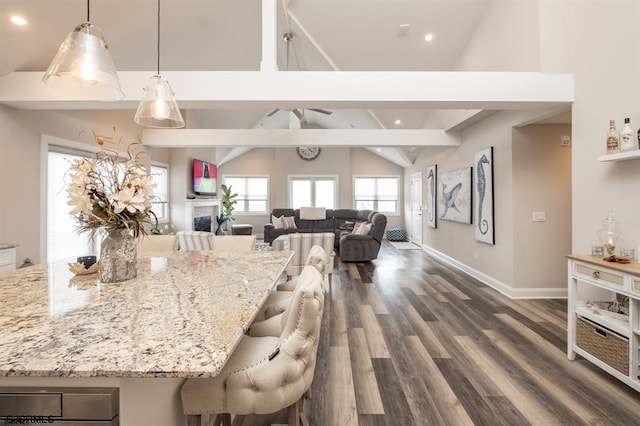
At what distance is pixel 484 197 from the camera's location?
4.43m

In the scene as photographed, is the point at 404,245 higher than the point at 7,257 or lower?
lower

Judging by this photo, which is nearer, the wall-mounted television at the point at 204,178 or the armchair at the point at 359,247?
the armchair at the point at 359,247

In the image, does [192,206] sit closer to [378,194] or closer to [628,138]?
[378,194]

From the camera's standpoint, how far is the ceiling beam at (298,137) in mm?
5324

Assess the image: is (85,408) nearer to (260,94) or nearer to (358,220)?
(260,94)

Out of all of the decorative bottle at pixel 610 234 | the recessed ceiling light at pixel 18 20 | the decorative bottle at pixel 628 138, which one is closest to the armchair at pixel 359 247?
the decorative bottle at pixel 610 234

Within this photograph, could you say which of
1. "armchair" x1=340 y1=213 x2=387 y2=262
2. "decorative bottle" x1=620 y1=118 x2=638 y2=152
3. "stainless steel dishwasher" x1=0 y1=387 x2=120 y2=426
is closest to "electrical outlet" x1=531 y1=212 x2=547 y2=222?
"decorative bottle" x1=620 y1=118 x2=638 y2=152

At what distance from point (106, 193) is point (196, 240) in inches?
82.5

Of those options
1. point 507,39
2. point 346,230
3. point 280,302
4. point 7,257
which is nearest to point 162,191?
point 7,257

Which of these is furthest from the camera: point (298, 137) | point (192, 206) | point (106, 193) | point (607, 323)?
point (192, 206)

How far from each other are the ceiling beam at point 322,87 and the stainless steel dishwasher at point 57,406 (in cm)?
262

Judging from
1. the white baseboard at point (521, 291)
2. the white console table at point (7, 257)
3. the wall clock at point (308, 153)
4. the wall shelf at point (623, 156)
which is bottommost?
the white baseboard at point (521, 291)

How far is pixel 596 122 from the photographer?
255 centimetres

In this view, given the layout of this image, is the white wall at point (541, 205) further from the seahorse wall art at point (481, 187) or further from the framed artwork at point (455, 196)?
the framed artwork at point (455, 196)
